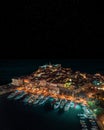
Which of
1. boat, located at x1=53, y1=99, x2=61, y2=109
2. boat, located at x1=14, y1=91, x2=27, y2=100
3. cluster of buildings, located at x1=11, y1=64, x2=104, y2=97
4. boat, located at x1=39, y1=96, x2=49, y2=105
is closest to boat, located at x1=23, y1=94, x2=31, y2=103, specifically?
boat, located at x1=14, y1=91, x2=27, y2=100

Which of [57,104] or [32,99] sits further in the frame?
[32,99]

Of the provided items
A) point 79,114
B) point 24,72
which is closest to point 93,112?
point 79,114

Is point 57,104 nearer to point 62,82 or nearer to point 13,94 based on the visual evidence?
point 62,82

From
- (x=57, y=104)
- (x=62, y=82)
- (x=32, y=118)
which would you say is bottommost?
(x=32, y=118)

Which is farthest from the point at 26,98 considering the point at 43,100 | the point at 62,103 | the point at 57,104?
the point at 62,103

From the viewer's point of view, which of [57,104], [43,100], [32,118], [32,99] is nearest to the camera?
[32,118]

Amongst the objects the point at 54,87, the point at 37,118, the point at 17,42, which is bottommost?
the point at 37,118

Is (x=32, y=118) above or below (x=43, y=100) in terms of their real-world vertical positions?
below

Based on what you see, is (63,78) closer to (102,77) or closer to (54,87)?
(54,87)

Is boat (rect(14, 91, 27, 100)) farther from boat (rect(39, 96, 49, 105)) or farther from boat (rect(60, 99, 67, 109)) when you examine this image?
boat (rect(60, 99, 67, 109))

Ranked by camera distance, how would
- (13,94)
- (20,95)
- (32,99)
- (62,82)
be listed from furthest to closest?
(62,82)
(13,94)
(20,95)
(32,99)

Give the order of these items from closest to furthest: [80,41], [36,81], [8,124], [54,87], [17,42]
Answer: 1. [17,42]
2. [80,41]
3. [8,124]
4. [54,87]
5. [36,81]
